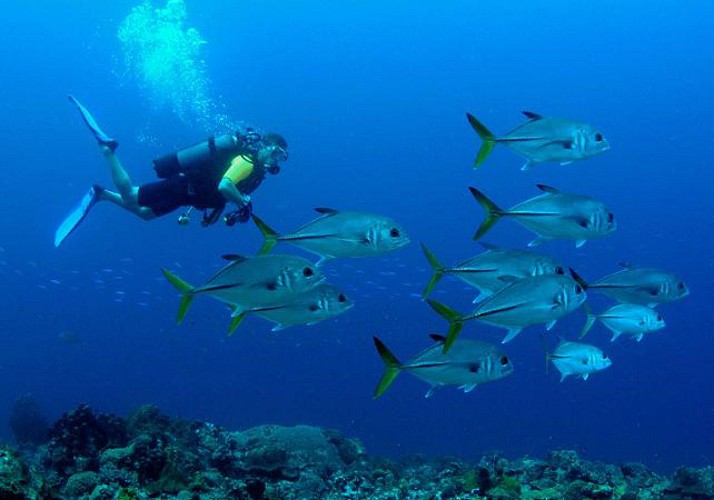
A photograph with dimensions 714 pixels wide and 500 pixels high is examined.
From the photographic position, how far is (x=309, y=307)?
15.9 ft

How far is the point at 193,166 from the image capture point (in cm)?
1007

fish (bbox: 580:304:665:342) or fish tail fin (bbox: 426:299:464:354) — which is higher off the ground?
fish (bbox: 580:304:665:342)

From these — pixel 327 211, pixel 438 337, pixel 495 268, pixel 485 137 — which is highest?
pixel 485 137

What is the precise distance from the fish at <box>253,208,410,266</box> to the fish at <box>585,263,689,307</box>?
102 inches

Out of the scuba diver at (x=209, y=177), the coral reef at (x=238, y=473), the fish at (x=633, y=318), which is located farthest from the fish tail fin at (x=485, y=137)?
the scuba diver at (x=209, y=177)

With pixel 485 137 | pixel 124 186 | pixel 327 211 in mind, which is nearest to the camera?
pixel 327 211

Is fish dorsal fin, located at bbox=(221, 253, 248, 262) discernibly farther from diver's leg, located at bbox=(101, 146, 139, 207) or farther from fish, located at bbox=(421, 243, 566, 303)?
diver's leg, located at bbox=(101, 146, 139, 207)

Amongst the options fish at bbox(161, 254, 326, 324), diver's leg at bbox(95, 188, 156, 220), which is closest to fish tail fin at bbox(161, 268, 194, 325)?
fish at bbox(161, 254, 326, 324)

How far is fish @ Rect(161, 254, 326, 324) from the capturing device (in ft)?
15.0

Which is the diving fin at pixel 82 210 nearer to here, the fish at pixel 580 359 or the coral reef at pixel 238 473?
the coral reef at pixel 238 473

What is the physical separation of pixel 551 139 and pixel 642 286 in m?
1.94

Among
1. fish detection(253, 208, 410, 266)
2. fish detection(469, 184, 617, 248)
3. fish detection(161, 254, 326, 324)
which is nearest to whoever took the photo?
fish detection(161, 254, 326, 324)

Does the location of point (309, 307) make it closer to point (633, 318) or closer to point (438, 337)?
point (438, 337)

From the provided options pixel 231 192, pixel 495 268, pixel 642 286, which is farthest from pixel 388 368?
pixel 231 192
